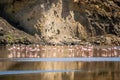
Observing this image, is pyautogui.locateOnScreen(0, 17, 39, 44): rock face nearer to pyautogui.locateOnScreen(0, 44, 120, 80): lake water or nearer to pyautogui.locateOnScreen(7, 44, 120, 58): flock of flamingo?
pyautogui.locateOnScreen(7, 44, 120, 58): flock of flamingo

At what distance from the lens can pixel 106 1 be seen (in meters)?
130

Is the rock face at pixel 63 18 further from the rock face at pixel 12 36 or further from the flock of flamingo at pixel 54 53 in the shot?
the flock of flamingo at pixel 54 53

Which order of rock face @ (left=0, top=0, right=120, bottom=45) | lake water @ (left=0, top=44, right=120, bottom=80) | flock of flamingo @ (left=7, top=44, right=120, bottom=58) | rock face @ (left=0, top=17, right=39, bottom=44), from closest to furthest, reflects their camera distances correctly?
lake water @ (left=0, top=44, right=120, bottom=80) → flock of flamingo @ (left=7, top=44, right=120, bottom=58) → rock face @ (left=0, top=17, right=39, bottom=44) → rock face @ (left=0, top=0, right=120, bottom=45)

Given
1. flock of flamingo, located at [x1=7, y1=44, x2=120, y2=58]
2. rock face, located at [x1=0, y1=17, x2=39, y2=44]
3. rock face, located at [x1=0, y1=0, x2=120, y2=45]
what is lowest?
flock of flamingo, located at [x1=7, y1=44, x2=120, y2=58]

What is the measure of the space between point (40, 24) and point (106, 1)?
23.6 m

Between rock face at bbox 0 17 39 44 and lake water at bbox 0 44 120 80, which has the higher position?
rock face at bbox 0 17 39 44

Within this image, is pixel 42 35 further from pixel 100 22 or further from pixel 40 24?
pixel 100 22

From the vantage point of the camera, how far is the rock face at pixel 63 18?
120 meters

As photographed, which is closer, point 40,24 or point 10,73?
point 10,73

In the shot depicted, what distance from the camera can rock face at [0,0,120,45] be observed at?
393 ft

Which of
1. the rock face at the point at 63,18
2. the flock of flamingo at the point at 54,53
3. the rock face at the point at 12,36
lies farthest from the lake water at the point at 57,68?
the rock face at the point at 63,18

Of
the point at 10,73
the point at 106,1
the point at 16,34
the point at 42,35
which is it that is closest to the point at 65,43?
the point at 42,35

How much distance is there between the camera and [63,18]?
124250 millimetres

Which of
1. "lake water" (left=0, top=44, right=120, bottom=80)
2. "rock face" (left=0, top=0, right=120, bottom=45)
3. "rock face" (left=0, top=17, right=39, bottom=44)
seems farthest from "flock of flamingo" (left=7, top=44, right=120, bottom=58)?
"rock face" (left=0, top=0, right=120, bottom=45)
